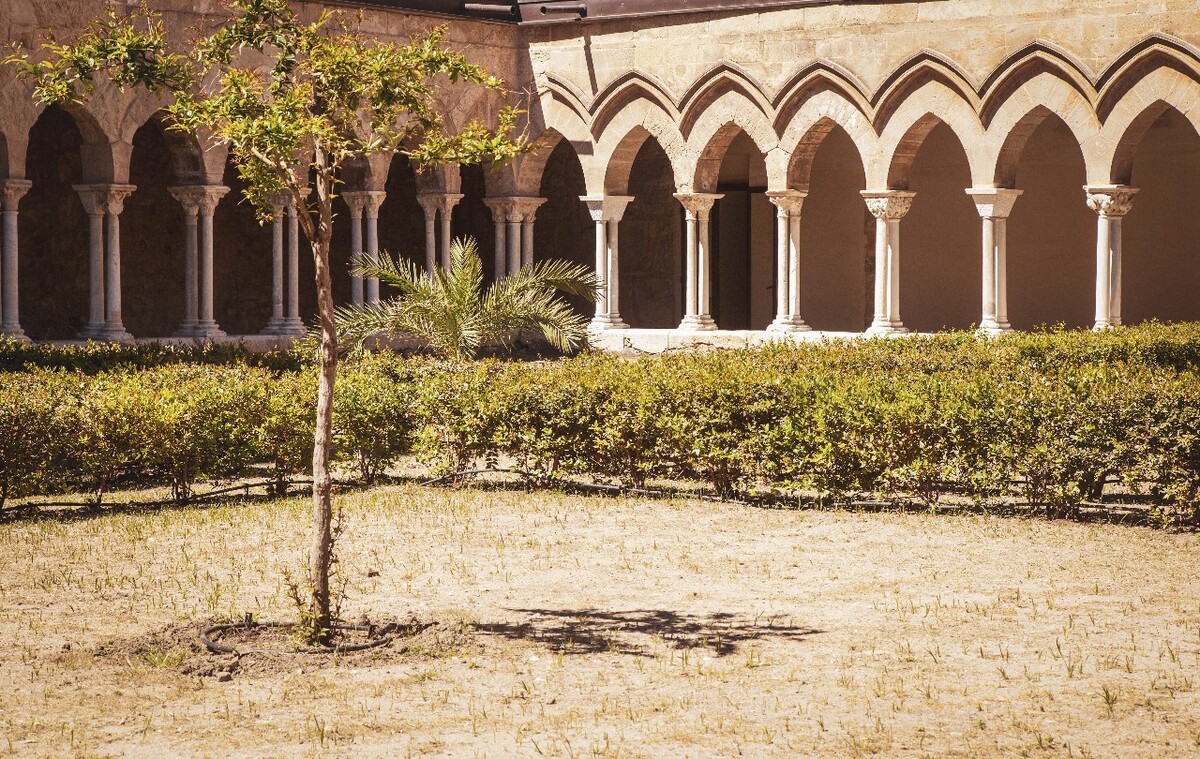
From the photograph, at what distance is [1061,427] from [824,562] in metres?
2.05

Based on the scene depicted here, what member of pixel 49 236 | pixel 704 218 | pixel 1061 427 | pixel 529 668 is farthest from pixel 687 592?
pixel 49 236

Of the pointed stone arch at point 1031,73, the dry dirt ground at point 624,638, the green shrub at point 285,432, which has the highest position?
the pointed stone arch at point 1031,73

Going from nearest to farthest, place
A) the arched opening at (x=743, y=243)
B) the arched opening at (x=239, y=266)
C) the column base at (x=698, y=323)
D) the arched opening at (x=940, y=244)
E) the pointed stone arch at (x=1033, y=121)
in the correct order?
the pointed stone arch at (x=1033, y=121) → the column base at (x=698, y=323) → the arched opening at (x=940, y=244) → the arched opening at (x=239, y=266) → the arched opening at (x=743, y=243)

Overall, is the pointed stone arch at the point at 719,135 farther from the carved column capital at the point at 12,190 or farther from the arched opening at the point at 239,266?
the carved column capital at the point at 12,190

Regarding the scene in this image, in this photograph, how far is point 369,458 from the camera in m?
10.6

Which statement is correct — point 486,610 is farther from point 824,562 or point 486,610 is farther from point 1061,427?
point 1061,427

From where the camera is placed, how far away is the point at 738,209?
22578mm

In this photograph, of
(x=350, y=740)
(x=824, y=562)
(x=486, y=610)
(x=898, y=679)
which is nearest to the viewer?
(x=350, y=740)

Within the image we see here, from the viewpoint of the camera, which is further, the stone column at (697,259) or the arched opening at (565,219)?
the arched opening at (565,219)

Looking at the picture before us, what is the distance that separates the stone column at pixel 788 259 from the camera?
17953 mm

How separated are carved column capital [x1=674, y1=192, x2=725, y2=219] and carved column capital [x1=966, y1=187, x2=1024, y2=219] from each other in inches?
125

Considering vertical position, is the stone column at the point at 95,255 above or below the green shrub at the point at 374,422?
Answer: above

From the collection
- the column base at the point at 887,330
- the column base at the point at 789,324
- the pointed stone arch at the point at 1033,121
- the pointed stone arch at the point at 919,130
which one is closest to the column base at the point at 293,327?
the column base at the point at 789,324

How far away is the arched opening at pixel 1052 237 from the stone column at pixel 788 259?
A: 3457mm
